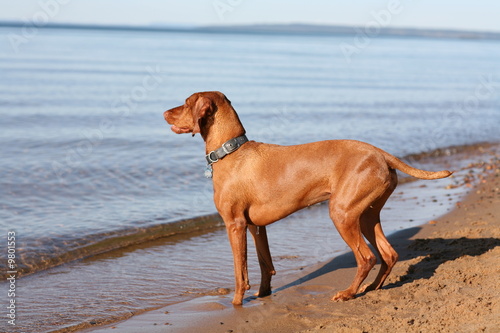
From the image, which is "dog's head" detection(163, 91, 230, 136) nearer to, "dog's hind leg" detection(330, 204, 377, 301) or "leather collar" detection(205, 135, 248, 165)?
"leather collar" detection(205, 135, 248, 165)

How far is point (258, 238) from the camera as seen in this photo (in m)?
6.15

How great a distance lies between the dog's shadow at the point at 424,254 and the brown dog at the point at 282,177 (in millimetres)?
871

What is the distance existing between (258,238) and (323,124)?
42.3 feet

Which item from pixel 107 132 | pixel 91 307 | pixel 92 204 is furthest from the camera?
pixel 107 132

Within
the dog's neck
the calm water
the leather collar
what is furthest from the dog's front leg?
the calm water

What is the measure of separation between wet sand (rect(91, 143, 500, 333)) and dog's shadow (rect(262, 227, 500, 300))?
10 millimetres

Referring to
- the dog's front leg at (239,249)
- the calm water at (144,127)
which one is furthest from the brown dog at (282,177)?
the calm water at (144,127)

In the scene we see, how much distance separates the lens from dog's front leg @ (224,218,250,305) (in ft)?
18.8

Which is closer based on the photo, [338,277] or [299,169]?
[299,169]

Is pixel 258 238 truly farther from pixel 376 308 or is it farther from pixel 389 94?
pixel 389 94

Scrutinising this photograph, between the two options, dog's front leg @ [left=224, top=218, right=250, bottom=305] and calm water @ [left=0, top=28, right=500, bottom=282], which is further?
calm water @ [left=0, top=28, right=500, bottom=282]

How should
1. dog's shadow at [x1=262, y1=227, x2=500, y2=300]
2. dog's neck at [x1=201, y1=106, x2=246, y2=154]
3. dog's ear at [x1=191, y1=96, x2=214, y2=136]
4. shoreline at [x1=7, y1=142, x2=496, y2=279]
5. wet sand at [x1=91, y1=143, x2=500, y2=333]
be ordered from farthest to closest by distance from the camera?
1. shoreline at [x1=7, y1=142, x2=496, y2=279]
2. dog's shadow at [x1=262, y1=227, x2=500, y2=300]
3. dog's neck at [x1=201, y1=106, x2=246, y2=154]
4. dog's ear at [x1=191, y1=96, x2=214, y2=136]
5. wet sand at [x1=91, y1=143, x2=500, y2=333]

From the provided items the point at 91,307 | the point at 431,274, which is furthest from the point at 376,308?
the point at 91,307

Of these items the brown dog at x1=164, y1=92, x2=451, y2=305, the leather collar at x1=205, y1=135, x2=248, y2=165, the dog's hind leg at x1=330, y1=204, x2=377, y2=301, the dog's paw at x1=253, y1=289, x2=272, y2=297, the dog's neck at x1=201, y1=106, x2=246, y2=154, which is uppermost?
the dog's neck at x1=201, y1=106, x2=246, y2=154
